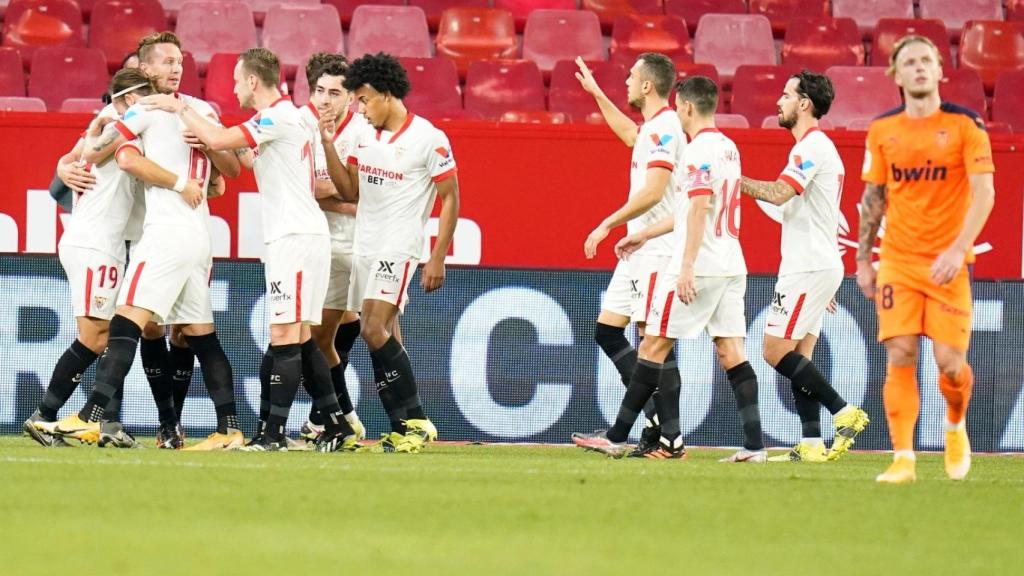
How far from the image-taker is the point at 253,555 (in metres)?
4.12

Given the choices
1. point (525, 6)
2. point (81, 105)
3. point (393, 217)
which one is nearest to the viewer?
point (393, 217)

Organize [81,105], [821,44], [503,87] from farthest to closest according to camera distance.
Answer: [821,44] → [503,87] → [81,105]

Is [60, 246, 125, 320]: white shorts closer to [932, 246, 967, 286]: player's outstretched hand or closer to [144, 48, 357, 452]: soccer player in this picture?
[144, 48, 357, 452]: soccer player

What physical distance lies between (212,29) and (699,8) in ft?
14.6

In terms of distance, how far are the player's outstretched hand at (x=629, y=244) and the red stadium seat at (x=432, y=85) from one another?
3716mm

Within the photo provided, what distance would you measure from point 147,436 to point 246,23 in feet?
14.8

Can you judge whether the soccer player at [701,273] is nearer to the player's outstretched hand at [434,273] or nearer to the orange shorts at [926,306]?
the player's outstretched hand at [434,273]

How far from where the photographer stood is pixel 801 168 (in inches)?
331

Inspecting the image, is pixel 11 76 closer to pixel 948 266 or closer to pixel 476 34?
pixel 476 34

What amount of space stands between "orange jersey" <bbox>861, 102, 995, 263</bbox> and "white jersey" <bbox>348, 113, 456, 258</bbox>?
9.04ft

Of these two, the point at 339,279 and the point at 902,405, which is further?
the point at 339,279

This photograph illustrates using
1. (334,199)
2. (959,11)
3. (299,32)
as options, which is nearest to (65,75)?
(299,32)

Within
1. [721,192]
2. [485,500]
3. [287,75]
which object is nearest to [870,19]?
[287,75]

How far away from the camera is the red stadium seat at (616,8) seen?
44.9 feet
